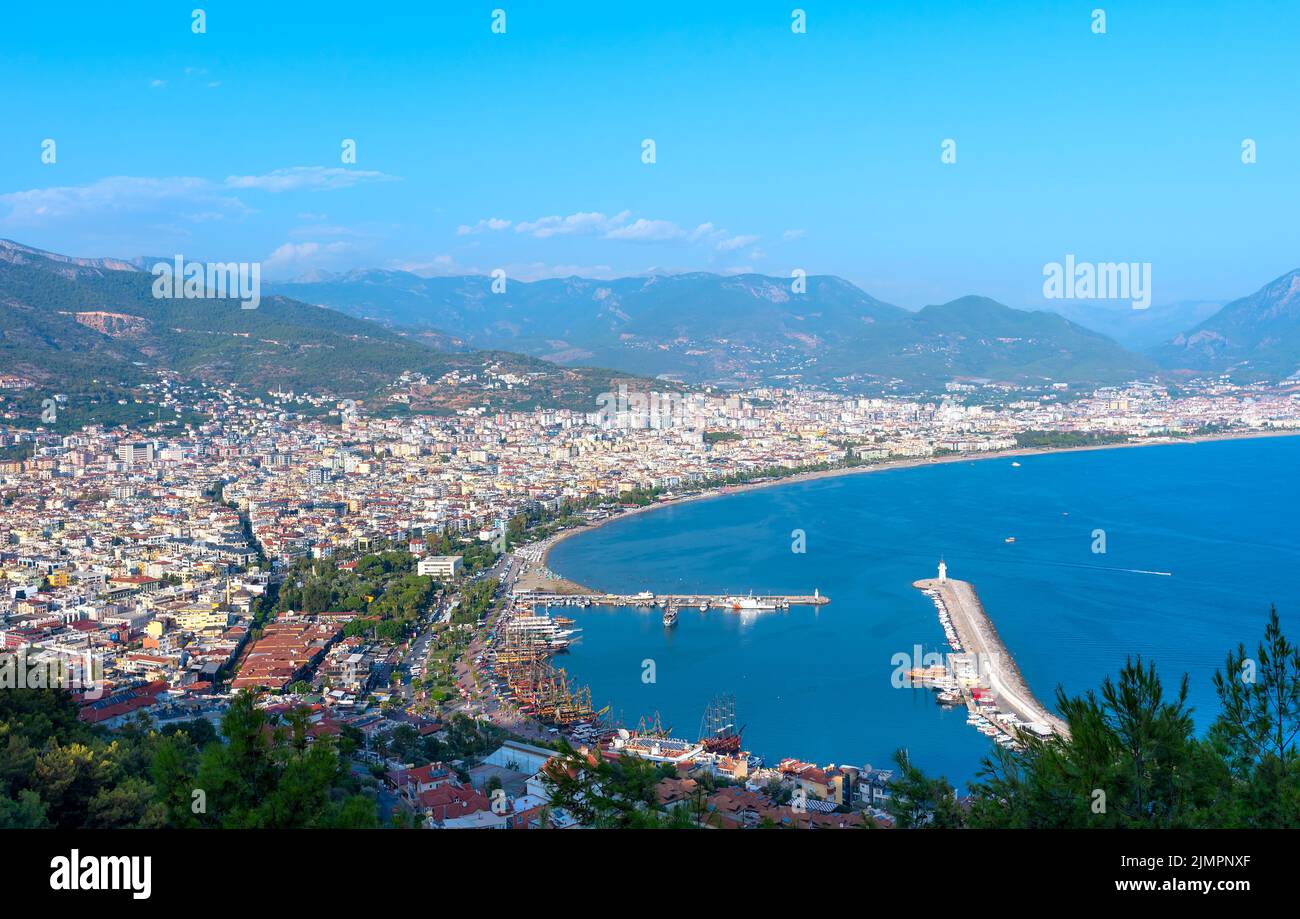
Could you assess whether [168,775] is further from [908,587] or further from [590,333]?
[590,333]

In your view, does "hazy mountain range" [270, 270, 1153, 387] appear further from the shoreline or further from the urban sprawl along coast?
the urban sprawl along coast

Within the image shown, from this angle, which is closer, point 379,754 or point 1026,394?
point 379,754

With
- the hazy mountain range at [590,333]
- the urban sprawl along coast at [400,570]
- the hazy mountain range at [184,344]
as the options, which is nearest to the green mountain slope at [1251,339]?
the hazy mountain range at [590,333]

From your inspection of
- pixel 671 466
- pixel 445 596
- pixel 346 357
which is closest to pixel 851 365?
pixel 346 357

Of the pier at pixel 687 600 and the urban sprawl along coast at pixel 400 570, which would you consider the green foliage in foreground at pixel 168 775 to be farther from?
the pier at pixel 687 600

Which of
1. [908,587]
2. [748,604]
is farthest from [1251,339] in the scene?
[748,604]

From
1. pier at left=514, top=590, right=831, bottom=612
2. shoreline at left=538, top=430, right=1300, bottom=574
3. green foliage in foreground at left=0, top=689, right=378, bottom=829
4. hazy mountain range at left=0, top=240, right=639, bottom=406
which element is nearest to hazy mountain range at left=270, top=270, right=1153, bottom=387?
hazy mountain range at left=0, top=240, right=639, bottom=406
